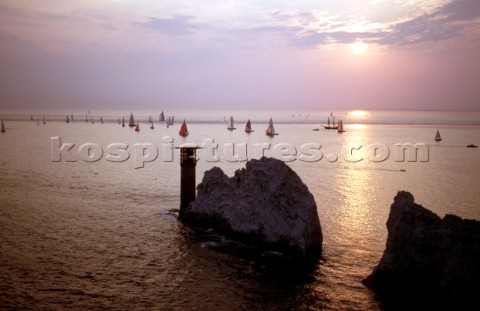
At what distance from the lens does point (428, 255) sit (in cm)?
1418

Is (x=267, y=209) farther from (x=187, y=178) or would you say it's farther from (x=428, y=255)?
(x=428, y=255)

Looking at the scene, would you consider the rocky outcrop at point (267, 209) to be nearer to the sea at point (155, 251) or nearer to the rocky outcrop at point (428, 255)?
the sea at point (155, 251)

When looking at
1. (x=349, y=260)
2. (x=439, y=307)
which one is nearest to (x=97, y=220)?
(x=349, y=260)

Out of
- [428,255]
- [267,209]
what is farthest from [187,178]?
[428,255]

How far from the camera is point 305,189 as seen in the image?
19500 millimetres

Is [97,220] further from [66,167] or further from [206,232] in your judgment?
[66,167]

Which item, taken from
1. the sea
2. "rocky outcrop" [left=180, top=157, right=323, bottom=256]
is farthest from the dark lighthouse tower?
"rocky outcrop" [left=180, top=157, right=323, bottom=256]

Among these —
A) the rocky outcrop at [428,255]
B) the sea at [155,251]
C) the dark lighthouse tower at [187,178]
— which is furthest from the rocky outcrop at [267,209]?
the rocky outcrop at [428,255]

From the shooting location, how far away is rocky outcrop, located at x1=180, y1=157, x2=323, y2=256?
18375mm

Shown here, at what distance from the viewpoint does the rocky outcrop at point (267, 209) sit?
60.3ft

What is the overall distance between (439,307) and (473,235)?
2.57 m

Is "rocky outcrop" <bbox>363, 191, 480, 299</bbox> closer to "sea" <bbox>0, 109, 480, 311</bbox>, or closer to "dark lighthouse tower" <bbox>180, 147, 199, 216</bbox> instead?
→ "sea" <bbox>0, 109, 480, 311</bbox>

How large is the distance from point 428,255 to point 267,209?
744cm

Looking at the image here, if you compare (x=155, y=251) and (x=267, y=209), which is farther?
(x=267, y=209)
